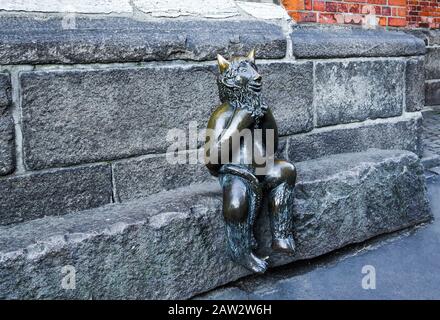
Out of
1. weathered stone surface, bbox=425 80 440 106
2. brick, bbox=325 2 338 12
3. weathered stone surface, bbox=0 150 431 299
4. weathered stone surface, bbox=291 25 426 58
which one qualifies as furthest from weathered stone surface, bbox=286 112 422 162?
weathered stone surface, bbox=425 80 440 106

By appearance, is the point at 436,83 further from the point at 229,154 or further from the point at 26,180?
the point at 26,180

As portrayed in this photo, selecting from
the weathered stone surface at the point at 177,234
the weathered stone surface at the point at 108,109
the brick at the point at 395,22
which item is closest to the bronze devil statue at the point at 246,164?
the weathered stone surface at the point at 177,234

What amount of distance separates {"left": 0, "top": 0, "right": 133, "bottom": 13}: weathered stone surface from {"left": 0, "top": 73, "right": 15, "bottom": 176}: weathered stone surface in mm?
431

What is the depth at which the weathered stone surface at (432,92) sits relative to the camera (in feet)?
23.6

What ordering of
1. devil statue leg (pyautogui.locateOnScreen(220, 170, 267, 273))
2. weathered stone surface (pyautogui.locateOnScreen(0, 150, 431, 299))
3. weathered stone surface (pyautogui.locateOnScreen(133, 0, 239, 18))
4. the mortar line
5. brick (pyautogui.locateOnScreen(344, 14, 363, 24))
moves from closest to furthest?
weathered stone surface (pyautogui.locateOnScreen(0, 150, 431, 299)) < devil statue leg (pyautogui.locateOnScreen(220, 170, 267, 273)) < the mortar line < weathered stone surface (pyautogui.locateOnScreen(133, 0, 239, 18)) < brick (pyautogui.locateOnScreen(344, 14, 363, 24))

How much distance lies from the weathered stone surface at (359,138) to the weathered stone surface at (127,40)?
2.23ft

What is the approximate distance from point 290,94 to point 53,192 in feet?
5.66

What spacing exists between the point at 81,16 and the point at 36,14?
0.24 meters

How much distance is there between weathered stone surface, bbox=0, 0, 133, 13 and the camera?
2.33m

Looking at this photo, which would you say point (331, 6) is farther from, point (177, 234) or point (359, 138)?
point (177, 234)

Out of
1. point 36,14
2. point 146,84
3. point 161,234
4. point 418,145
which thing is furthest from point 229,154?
point 418,145

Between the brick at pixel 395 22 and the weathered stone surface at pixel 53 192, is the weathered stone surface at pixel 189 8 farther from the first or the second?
the brick at pixel 395 22

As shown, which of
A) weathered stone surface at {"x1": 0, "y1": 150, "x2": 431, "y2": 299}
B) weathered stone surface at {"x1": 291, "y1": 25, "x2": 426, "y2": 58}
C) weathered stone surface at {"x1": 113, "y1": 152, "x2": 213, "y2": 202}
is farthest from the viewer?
weathered stone surface at {"x1": 291, "y1": 25, "x2": 426, "y2": 58}

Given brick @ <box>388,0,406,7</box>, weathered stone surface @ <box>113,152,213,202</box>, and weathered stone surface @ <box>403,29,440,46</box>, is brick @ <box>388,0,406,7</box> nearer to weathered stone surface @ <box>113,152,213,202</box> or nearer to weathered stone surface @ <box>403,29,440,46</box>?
weathered stone surface @ <box>113,152,213,202</box>
